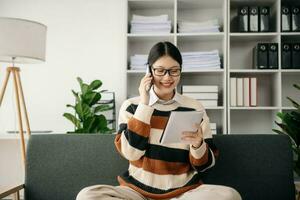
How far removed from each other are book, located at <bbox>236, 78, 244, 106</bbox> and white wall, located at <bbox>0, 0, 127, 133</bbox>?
116cm

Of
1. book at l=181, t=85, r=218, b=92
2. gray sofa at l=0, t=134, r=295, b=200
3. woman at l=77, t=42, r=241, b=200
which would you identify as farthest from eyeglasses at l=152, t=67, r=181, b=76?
book at l=181, t=85, r=218, b=92

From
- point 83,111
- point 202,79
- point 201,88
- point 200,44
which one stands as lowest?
point 83,111

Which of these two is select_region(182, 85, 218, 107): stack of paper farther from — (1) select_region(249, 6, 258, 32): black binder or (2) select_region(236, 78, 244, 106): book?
(1) select_region(249, 6, 258, 32): black binder

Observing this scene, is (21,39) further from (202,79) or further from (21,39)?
(202,79)

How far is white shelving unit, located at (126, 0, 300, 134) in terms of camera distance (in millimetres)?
2881

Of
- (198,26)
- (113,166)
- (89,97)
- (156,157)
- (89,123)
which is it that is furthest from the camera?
(198,26)

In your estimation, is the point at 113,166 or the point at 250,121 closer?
the point at 113,166

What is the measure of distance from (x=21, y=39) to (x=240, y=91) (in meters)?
1.89

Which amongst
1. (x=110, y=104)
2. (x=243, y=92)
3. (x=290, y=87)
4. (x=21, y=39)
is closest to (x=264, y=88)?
(x=290, y=87)

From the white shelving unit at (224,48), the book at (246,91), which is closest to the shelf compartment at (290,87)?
the white shelving unit at (224,48)

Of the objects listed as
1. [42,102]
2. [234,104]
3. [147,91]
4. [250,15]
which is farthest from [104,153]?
[250,15]

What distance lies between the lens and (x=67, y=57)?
3244mm

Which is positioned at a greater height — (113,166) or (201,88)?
(201,88)

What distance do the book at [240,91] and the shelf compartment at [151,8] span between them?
81 centimetres
